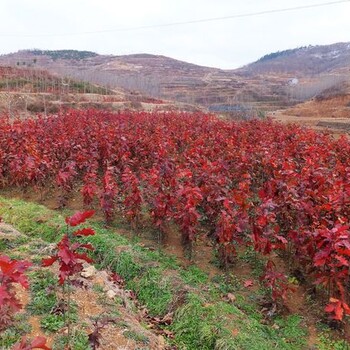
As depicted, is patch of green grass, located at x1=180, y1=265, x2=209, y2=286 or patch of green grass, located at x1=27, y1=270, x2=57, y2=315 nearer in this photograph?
patch of green grass, located at x1=27, y1=270, x2=57, y2=315

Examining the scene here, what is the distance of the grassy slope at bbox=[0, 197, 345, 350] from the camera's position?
14.3 ft

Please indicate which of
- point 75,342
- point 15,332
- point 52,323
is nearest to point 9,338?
point 15,332

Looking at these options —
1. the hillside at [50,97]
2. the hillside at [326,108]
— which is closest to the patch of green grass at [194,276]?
the hillside at [50,97]

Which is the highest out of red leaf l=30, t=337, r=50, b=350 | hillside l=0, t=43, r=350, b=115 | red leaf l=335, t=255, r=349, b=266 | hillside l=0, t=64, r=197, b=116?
hillside l=0, t=43, r=350, b=115

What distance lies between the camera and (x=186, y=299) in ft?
16.0

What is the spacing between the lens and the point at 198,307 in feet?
15.5

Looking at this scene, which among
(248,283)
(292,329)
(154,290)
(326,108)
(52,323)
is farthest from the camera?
(326,108)

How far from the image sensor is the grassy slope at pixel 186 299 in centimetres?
436

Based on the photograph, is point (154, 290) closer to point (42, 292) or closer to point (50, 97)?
point (42, 292)

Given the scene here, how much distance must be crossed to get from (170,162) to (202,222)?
1.32m

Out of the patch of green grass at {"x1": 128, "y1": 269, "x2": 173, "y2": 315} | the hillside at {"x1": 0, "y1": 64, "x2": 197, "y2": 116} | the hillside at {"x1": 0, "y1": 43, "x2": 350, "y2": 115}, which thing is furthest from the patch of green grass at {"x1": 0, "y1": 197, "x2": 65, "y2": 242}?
the hillside at {"x1": 0, "y1": 43, "x2": 350, "y2": 115}

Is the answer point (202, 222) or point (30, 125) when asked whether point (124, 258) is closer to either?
point (202, 222)

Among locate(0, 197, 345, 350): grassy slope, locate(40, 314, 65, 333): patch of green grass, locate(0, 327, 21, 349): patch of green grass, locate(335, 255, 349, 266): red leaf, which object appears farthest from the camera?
locate(0, 197, 345, 350): grassy slope

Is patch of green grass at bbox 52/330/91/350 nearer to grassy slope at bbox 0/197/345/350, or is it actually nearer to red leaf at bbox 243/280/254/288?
grassy slope at bbox 0/197/345/350
